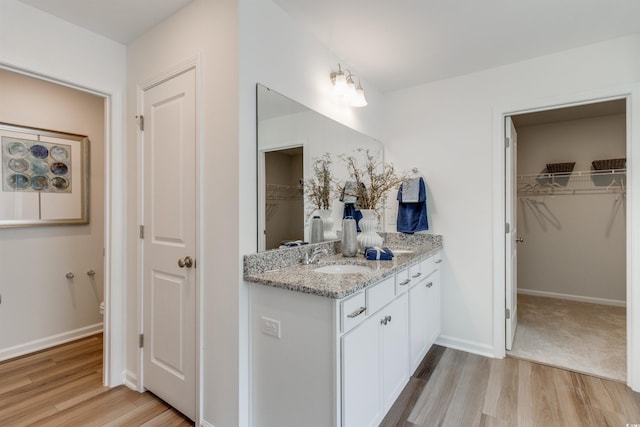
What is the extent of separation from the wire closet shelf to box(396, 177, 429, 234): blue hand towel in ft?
8.05

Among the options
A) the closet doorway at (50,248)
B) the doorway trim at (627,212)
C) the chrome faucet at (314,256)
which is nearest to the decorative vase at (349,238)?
the chrome faucet at (314,256)

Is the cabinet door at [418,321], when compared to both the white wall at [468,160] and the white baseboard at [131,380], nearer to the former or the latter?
the white wall at [468,160]

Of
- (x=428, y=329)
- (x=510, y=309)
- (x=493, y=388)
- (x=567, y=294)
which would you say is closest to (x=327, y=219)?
(x=428, y=329)

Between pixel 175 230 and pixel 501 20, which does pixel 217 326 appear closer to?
pixel 175 230

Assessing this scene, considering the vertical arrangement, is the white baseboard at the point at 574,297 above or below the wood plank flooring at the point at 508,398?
above

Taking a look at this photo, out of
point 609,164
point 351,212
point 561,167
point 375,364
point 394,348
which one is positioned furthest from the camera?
point 561,167

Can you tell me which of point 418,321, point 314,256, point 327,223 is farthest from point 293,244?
point 418,321

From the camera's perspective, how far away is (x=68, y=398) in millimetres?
2008

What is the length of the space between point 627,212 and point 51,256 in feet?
15.1

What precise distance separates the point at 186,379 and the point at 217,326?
464mm

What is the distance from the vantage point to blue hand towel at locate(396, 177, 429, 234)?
2.84 meters

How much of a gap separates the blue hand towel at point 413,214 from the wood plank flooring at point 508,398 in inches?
45.0

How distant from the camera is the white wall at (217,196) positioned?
1.60 metres

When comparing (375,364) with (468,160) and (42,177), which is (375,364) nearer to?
(468,160)
